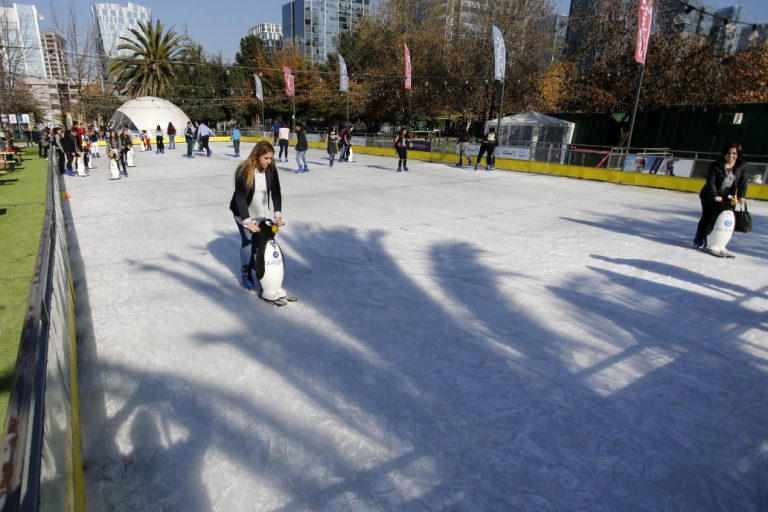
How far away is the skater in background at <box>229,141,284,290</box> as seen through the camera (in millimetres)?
4512

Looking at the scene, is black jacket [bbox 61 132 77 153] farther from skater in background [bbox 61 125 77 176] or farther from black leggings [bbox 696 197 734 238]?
black leggings [bbox 696 197 734 238]

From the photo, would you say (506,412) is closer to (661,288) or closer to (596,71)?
(661,288)

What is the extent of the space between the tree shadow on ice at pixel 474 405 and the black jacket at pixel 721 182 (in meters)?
2.41

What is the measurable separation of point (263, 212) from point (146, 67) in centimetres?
5384

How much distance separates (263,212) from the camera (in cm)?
473

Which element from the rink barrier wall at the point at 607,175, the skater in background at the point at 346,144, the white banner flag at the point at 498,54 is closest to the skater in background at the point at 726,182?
the rink barrier wall at the point at 607,175

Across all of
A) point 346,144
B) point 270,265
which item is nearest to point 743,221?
point 270,265

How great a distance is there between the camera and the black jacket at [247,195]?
14.8ft

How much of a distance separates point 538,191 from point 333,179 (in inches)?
253

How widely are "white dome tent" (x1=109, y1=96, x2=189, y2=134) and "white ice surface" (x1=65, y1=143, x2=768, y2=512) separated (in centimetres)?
3871

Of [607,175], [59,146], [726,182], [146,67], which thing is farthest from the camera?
[146,67]

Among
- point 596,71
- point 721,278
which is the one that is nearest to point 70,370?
point 721,278

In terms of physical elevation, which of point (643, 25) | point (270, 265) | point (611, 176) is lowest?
point (270, 265)

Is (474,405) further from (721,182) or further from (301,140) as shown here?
(301,140)
